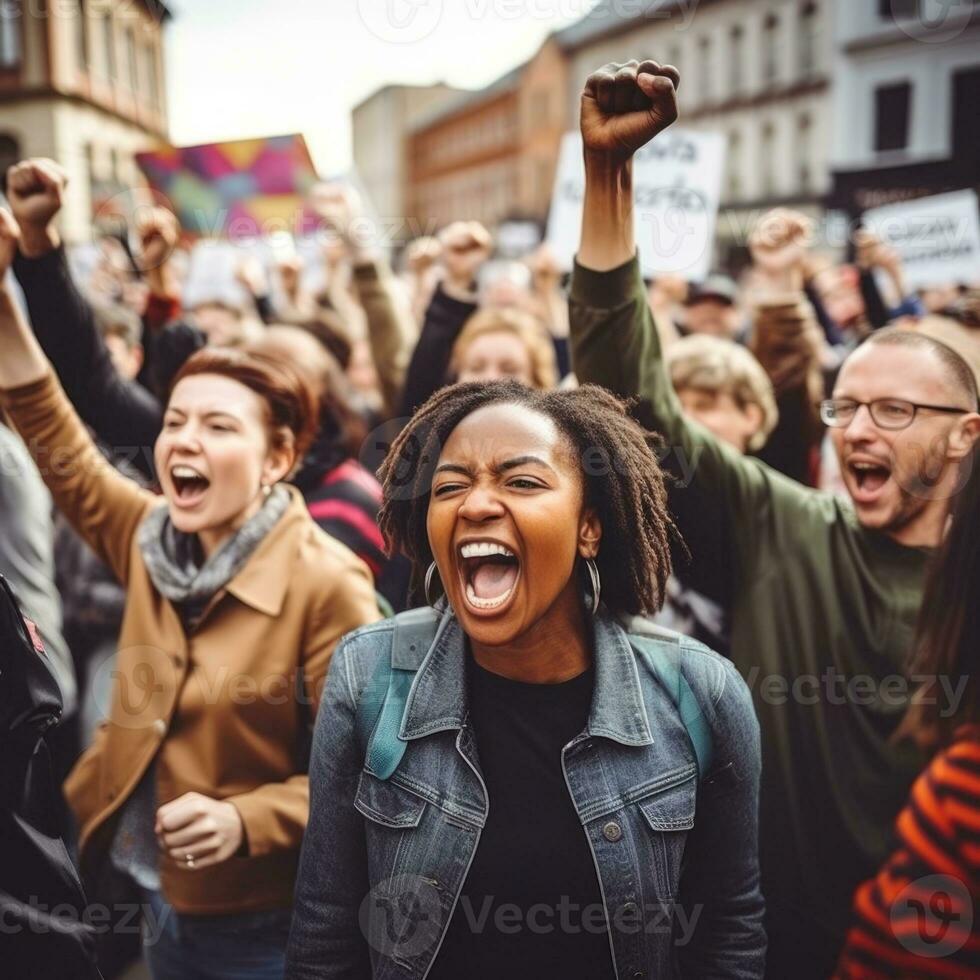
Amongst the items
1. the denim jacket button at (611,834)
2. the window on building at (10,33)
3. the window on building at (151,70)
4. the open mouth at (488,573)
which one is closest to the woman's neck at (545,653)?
the open mouth at (488,573)

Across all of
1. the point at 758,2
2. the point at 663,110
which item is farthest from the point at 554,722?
the point at 758,2

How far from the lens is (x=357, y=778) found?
66.8 inches

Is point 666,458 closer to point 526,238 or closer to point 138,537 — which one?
point 138,537

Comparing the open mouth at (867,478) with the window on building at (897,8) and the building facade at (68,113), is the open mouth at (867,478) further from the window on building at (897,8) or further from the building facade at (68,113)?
the window on building at (897,8)

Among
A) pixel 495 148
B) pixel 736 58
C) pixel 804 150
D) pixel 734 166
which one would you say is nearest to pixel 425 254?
pixel 804 150

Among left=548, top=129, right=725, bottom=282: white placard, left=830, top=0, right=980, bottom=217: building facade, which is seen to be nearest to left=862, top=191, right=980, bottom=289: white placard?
left=548, top=129, right=725, bottom=282: white placard

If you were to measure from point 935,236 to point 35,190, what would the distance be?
187 inches

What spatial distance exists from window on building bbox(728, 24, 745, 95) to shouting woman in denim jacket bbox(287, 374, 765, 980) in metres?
30.9

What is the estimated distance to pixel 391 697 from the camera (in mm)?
1704

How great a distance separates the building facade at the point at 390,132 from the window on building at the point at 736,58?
61.7 feet

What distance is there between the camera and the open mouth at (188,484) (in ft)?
7.22

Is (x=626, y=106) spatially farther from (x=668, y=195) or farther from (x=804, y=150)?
(x=804, y=150)

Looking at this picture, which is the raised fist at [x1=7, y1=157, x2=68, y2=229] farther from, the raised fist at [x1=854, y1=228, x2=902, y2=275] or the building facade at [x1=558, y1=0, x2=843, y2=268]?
the building facade at [x1=558, y1=0, x2=843, y2=268]

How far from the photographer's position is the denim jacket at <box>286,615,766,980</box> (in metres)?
1.60
